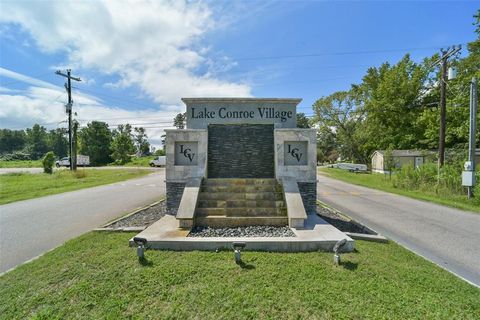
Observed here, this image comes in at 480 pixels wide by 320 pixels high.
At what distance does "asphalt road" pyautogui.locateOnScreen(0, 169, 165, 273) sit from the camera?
4852 millimetres

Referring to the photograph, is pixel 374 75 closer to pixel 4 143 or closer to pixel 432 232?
pixel 432 232

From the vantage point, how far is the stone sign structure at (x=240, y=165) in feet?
19.3

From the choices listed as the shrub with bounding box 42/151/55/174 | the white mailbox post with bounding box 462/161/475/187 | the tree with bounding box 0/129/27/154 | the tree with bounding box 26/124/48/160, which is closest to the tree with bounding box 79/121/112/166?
the shrub with bounding box 42/151/55/174

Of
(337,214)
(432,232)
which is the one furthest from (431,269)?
(337,214)

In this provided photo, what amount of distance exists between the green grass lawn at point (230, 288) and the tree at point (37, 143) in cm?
9193

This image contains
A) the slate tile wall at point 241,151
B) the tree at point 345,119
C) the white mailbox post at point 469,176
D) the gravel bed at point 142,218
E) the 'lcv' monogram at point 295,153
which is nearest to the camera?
the gravel bed at point 142,218

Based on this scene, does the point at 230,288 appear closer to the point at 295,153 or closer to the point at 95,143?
the point at 295,153

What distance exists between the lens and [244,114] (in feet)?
26.5

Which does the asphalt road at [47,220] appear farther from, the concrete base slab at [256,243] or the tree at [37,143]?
the tree at [37,143]

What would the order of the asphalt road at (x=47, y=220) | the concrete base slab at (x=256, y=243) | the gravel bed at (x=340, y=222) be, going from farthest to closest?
the gravel bed at (x=340, y=222) < the asphalt road at (x=47, y=220) < the concrete base slab at (x=256, y=243)

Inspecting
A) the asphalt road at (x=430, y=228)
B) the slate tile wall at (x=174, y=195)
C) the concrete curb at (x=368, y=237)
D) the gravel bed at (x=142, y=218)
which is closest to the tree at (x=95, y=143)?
the gravel bed at (x=142, y=218)

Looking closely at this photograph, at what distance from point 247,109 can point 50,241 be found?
6557 millimetres

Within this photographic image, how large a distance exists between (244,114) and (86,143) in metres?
49.6

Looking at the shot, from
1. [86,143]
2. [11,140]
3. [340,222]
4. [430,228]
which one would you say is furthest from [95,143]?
[11,140]
